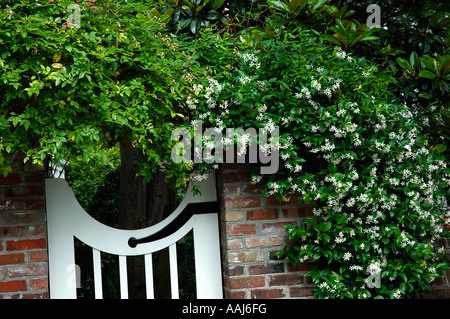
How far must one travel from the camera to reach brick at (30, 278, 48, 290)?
7.98 ft

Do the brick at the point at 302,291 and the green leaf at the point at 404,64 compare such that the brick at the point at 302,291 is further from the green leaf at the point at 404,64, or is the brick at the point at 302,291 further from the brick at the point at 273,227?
the green leaf at the point at 404,64

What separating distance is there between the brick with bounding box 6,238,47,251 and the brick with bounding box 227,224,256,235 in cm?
102

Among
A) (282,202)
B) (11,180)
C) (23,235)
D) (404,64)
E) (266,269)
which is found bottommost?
(266,269)

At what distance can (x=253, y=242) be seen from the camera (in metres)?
2.65

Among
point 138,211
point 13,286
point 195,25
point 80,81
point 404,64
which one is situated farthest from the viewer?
point 138,211

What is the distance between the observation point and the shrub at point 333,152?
2518 mm

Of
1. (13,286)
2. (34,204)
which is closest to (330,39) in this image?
(34,204)

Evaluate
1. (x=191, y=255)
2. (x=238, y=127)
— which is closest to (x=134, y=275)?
(x=191, y=255)

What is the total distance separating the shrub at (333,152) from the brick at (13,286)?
1.12 meters

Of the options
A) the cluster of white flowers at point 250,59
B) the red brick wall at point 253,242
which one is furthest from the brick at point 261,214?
the cluster of white flowers at point 250,59

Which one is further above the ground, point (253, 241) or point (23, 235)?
point (23, 235)

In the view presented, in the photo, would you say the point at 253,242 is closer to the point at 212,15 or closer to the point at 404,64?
the point at 212,15

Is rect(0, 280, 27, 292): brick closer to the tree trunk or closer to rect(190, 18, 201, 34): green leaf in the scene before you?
rect(190, 18, 201, 34): green leaf

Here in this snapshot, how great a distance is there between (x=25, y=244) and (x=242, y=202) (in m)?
1.19
